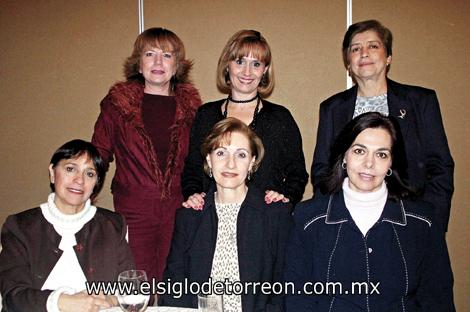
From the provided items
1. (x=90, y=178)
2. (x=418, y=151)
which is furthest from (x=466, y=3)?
(x=90, y=178)

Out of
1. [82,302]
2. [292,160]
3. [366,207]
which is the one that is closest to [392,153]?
[366,207]

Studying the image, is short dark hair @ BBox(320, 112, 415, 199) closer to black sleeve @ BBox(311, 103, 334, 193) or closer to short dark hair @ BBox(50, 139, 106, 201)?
black sleeve @ BBox(311, 103, 334, 193)

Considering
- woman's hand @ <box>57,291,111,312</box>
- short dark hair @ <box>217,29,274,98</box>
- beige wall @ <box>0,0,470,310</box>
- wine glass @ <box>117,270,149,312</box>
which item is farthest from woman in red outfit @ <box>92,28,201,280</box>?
wine glass @ <box>117,270,149,312</box>

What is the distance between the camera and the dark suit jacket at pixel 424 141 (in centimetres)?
250

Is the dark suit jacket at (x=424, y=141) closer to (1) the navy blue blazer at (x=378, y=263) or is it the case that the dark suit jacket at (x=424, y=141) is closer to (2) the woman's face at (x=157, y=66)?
(1) the navy blue blazer at (x=378, y=263)

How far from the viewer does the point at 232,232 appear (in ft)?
7.04

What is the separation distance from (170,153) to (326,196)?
111 centimetres

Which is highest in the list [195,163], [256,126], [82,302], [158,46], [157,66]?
[158,46]

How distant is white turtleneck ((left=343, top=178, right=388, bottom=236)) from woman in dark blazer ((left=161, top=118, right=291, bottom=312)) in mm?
331

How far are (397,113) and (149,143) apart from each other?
1.46 meters

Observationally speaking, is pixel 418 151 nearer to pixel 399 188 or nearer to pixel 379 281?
pixel 399 188

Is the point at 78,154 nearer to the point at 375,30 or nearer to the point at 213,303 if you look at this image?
the point at 213,303

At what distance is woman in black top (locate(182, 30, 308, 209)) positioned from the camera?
8.59 ft

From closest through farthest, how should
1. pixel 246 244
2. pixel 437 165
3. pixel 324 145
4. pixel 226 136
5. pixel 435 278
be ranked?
1. pixel 435 278
2. pixel 246 244
3. pixel 226 136
4. pixel 437 165
5. pixel 324 145
